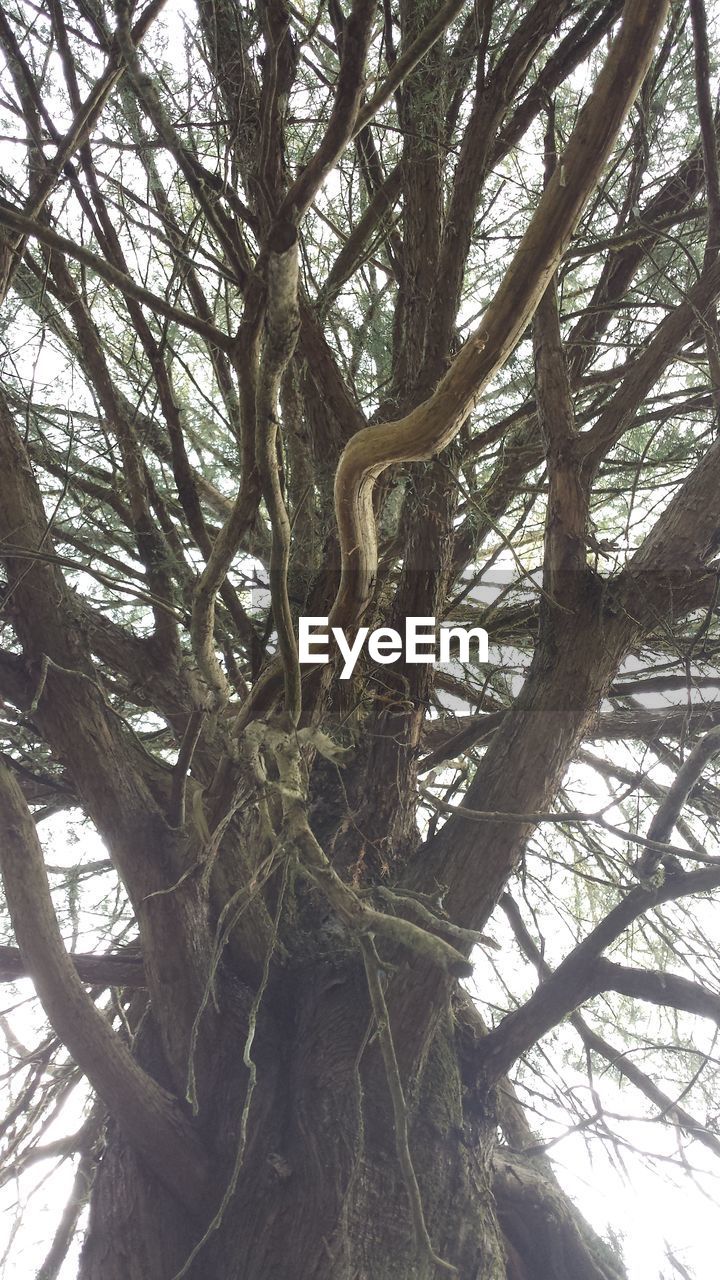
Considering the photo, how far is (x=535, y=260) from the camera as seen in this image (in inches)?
41.1

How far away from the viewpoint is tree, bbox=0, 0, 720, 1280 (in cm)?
157

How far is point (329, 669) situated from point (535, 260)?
1.08 m

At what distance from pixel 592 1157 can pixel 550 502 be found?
1669 mm

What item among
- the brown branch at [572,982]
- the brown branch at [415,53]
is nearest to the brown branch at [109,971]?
the brown branch at [572,982]

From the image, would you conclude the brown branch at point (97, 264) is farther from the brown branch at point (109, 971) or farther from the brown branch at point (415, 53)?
the brown branch at point (109, 971)

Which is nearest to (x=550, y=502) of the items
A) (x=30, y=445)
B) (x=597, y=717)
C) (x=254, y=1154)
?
(x=597, y=717)

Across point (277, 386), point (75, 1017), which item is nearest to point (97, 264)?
point (277, 386)

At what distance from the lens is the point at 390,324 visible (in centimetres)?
260

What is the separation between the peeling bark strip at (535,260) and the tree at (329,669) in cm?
2

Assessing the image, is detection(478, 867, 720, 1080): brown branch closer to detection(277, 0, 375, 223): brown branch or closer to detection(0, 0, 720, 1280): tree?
detection(0, 0, 720, 1280): tree

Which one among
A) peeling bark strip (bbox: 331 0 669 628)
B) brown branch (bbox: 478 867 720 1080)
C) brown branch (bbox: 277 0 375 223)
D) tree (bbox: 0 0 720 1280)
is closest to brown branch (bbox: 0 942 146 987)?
tree (bbox: 0 0 720 1280)

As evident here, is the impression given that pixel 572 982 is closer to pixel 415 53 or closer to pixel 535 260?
pixel 535 260

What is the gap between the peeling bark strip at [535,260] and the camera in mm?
1015

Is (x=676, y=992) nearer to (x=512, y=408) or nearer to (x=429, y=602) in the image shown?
(x=429, y=602)
